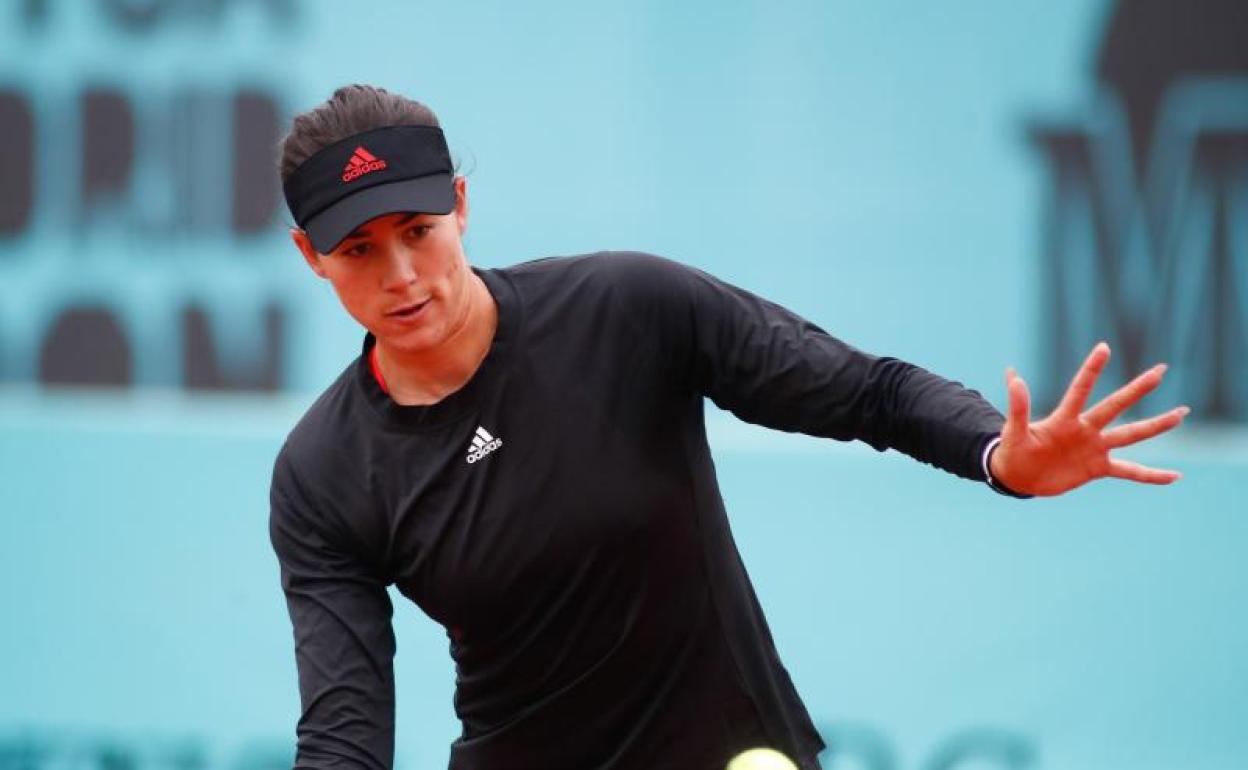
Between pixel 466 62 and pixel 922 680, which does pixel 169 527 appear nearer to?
pixel 466 62

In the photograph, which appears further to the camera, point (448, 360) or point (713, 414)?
point (713, 414)

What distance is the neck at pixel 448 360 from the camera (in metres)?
2.79

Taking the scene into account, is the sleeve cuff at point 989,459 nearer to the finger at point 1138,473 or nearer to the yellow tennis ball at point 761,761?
the finger at point 1138,473

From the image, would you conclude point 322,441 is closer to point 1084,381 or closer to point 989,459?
point 989,459

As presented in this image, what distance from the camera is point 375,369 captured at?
287cm

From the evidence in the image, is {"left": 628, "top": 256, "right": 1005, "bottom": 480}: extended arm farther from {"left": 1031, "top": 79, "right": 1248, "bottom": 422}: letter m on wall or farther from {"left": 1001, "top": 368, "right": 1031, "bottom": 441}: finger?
{"left": 1031, "top": 79, "right": 1248, "bottom": 422}: letter m on wall

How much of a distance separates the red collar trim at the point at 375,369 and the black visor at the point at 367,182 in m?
0.23

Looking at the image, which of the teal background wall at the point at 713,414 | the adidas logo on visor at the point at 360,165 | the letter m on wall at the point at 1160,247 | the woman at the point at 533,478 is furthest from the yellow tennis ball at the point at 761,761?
the letter m on wall at the point at 1160,247

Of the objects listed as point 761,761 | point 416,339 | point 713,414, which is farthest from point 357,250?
point 713,414

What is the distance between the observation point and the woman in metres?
2.73

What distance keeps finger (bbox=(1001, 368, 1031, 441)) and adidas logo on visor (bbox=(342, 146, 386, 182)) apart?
0.98 m

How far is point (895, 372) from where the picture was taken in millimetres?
2686

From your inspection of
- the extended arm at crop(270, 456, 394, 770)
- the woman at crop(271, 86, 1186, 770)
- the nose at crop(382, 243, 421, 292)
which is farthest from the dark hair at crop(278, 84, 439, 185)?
the extended arm at crop(270, 456, 394, 770)

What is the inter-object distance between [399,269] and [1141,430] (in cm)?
108
